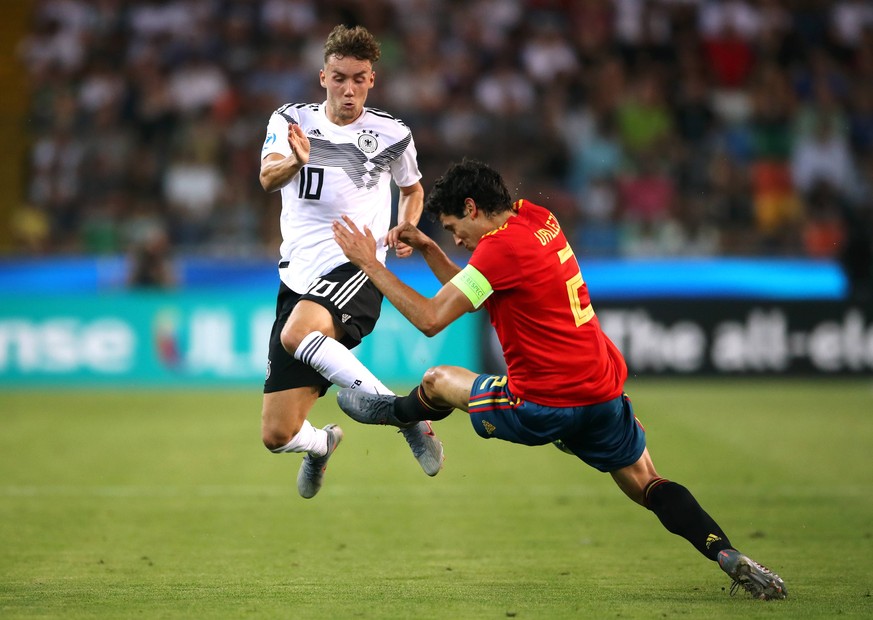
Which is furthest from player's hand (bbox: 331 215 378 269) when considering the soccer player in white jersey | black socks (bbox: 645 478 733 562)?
black socks (bbox: 645 478 733 562)

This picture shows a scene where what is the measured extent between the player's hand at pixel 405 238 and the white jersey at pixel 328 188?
444 mm

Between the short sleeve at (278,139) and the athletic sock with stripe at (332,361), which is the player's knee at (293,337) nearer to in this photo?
the athletic sock with stripe at (332,361)

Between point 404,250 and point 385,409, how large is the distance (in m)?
0.84

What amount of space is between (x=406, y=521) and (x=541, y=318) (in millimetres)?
2863

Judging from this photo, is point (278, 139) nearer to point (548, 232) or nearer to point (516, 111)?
point (548, 232)

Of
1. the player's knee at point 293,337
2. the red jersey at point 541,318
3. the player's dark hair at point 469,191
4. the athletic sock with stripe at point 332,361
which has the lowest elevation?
the athletic sock with stripe at point 332,361

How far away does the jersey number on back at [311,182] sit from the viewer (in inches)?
275

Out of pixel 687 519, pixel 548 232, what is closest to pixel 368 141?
pixel 548 232

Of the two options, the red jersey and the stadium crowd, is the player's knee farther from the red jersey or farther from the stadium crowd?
the stadium crowd

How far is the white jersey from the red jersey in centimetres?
110

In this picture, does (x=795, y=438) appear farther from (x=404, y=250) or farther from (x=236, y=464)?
(x=404, y=250)

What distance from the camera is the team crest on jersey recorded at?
7.07 metres

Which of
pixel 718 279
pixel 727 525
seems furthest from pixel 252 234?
pixel 727 525

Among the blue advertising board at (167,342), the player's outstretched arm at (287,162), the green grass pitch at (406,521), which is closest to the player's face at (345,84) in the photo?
the player's outstretched arm at (287,162)
